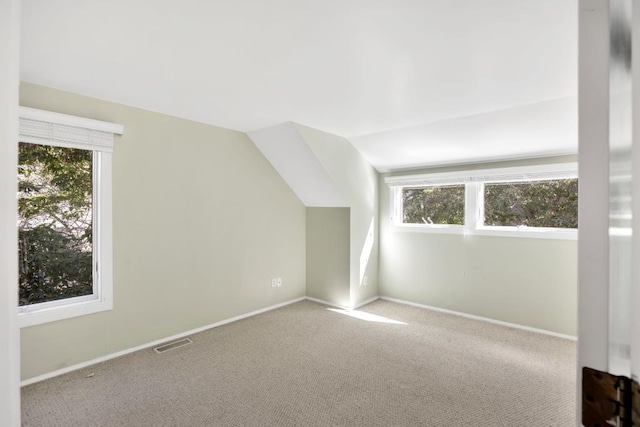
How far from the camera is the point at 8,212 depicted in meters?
0.48

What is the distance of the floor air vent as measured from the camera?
2840mm

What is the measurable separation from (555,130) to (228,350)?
12.0ft

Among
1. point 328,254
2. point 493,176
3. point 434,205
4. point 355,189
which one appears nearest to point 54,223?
point 328,254

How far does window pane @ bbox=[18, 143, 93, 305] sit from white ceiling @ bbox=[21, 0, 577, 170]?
23.2 inches

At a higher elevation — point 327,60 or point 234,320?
point 327,60

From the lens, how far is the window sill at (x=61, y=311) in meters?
2.26

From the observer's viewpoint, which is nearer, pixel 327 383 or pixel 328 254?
pixel 327 383

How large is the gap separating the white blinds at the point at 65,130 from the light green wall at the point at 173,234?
9 centimetres

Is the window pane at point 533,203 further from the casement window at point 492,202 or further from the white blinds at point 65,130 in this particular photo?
the white blinds at point 65,130

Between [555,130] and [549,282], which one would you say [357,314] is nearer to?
[549,282]

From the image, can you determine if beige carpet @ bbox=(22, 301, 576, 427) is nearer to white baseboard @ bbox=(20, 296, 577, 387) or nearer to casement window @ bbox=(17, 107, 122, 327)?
white baseboard @ bbox=(20, 296, 577, 387)

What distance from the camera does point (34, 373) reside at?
2299 millimetres

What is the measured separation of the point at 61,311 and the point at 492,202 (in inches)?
175

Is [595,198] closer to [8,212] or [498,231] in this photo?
[8,212]
